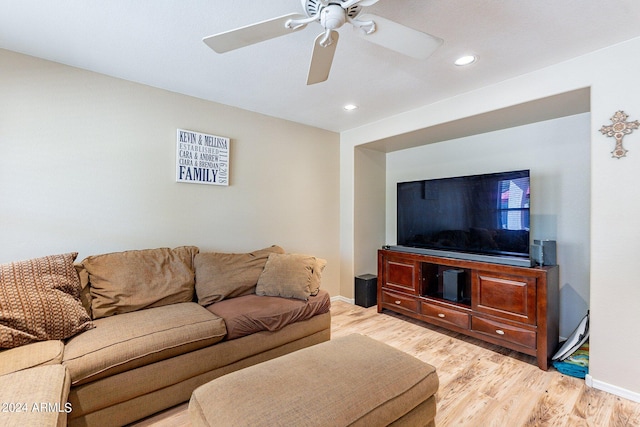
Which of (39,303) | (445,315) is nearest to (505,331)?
(445,315)

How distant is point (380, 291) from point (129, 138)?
304 centimetres

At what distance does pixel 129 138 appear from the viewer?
2473 mm

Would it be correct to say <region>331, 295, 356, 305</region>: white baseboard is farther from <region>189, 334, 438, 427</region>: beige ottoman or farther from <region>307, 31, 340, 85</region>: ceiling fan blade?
<region>307, 31, 340, 85</region>: ceiling fan blade

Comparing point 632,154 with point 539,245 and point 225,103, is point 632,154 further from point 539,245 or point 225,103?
point 225,103

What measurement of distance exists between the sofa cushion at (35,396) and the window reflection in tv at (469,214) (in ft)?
10.2

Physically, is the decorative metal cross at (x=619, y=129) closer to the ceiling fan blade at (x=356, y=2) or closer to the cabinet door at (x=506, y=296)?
the cabinet door at (x=506, y=296)

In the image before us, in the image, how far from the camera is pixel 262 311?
84.5 inches

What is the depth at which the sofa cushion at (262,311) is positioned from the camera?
6.64ft

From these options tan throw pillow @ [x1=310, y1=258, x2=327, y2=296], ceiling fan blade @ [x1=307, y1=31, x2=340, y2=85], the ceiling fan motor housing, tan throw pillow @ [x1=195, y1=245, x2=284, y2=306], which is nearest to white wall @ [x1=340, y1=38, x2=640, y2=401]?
ceiling fan blade @ [x1=307, y1=31, x2=340, y2=85]

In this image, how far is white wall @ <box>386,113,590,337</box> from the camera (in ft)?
8.49

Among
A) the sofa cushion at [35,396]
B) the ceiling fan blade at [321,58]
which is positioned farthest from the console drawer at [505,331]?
the sofa cushion at [35,396]

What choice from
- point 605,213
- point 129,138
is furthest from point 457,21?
point 129,138

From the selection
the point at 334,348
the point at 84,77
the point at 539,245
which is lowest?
the point at 334,348

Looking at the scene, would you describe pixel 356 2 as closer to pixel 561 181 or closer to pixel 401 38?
pixel 401 38
